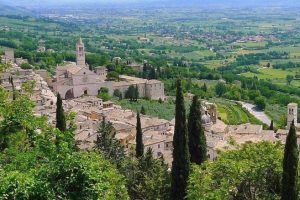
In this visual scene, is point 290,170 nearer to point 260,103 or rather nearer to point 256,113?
point 256,113

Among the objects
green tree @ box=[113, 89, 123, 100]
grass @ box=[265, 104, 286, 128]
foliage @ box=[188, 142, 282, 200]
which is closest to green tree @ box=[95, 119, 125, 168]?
foliage @ box=[188, 142, 282, 200]

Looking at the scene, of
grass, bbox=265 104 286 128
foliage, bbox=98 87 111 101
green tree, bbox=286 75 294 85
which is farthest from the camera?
green tree, bbox=286 75 294 85

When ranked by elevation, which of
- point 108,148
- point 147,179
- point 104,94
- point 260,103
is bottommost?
point 260,103

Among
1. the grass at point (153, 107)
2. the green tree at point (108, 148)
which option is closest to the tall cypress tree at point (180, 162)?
the green tree at point (108, 148)

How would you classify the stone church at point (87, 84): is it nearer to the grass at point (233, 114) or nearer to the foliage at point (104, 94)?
the foliage at point (104, 94)

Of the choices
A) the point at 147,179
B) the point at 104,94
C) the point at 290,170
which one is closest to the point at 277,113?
the point at 104,94

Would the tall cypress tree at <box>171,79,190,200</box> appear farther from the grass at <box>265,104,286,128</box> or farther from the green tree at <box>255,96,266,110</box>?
the green tree at <box>255,96,266,110</box>
